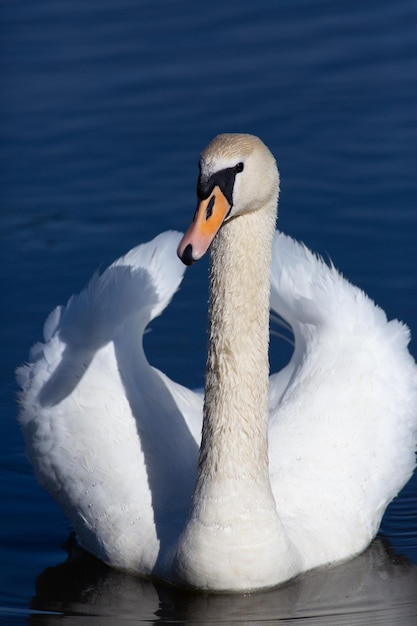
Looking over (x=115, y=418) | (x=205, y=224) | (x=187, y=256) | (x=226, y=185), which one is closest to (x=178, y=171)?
(x=115, y=418)

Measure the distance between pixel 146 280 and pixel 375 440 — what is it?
1.61 m

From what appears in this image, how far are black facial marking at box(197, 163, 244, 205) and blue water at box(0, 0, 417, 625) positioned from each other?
2097 mm

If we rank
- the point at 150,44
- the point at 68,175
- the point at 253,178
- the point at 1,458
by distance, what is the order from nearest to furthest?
the point at 253,178, the point at 1,458, the point at 68,175, the point at 150,44

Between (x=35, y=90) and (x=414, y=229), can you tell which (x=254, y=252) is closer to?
(x=414, y=229)

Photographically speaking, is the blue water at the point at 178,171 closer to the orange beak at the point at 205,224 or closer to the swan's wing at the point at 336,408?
the swan's wing at the point at 336,408

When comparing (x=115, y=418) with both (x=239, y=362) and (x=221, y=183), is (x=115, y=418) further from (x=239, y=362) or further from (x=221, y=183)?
(x=221, y=183)

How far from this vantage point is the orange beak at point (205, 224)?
589cm

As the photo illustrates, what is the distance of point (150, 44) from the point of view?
46.0ft

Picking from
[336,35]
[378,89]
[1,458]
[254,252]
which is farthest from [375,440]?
[336,35]

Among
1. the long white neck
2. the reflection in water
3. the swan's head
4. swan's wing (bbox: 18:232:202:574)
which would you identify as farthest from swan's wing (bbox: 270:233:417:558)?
the swan's head

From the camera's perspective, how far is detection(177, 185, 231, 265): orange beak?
5.89 meters

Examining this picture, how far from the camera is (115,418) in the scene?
25.2 ft

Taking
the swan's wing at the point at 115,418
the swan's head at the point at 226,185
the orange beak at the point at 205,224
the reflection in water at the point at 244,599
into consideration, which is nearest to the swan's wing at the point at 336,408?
the reflection in water at the point at 244,599

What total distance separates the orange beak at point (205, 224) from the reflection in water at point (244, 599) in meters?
1.95
